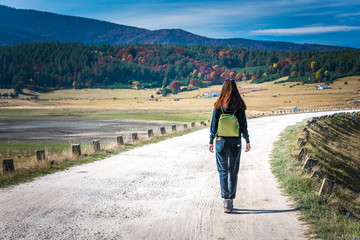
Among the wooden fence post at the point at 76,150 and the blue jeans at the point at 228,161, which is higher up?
the blue jeans at the point at 228,161

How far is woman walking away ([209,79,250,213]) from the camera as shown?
638cm

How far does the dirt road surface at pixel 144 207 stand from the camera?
5.49 metres

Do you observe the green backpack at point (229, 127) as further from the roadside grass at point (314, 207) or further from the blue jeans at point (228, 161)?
the roadside grass at point (314, 207)

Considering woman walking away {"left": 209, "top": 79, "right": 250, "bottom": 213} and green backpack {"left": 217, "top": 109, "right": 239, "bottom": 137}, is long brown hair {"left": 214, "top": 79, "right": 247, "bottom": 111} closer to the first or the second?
woman walking away {"left": 209, "top": 79, "right": 250, "bottom": 213}

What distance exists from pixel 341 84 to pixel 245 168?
5665 inches

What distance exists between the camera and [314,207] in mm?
6711

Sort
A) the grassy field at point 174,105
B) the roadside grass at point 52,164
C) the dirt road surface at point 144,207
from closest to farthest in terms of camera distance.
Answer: the dirt road surface at point 144,207
the roadside grass at point 52,164
the grassy field at point 174,105

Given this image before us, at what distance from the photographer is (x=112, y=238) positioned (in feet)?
17.1

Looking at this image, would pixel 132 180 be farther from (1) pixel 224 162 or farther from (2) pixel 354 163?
(2) pixel 354 163

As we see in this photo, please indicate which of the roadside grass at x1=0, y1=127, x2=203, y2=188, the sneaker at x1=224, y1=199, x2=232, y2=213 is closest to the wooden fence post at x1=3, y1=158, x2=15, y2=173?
the roadside grass at x1=0, y1=127, x2=203, y2=188

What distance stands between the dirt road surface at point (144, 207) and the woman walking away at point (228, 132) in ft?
1.75

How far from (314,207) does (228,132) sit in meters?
2.33

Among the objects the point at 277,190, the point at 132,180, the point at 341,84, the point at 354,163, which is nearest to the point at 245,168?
the point at 277,190

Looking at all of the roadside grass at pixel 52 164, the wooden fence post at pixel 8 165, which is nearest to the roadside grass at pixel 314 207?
the roadside grass at pixel 52 164
